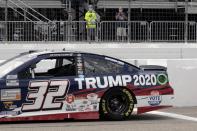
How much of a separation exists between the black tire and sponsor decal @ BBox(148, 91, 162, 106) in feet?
1.40

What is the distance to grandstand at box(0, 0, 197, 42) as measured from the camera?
23234 mm

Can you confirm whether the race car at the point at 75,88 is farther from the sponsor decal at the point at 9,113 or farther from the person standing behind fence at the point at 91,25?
the person standing behind fence at the point at 91,25

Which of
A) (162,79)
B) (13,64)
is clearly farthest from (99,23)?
(13,64)

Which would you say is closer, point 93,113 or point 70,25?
point 93,113

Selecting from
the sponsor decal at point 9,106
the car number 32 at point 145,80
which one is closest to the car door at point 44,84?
the sponsor decal at point 9,106

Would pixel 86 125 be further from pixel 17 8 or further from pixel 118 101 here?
pixel 17 8

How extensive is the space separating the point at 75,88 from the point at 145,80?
153 cm

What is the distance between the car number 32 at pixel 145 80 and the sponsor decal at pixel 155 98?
0.65 feet

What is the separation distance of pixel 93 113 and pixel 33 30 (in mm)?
11179

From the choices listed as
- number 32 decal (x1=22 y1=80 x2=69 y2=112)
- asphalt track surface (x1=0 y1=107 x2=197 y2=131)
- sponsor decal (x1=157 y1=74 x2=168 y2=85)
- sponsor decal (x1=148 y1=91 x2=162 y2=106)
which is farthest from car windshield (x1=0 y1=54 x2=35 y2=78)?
sponsor decal (x1=157 y1=74 x2=168 y2=85)

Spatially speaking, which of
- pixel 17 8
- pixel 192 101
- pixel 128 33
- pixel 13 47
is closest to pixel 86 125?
pixel 192 101

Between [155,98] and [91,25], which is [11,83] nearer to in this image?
[155,98]

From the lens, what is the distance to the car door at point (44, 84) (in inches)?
474

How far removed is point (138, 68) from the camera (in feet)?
43.0
